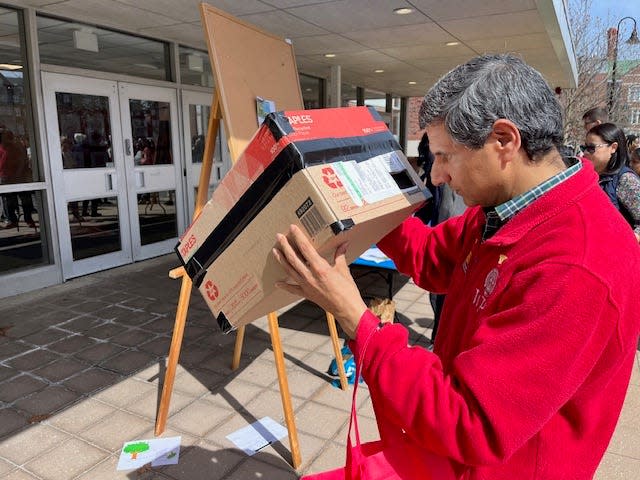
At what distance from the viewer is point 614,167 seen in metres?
3.61

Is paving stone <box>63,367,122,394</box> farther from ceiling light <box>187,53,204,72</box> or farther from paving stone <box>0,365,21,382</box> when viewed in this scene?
ceiling light <box>187,53,204,72</box>

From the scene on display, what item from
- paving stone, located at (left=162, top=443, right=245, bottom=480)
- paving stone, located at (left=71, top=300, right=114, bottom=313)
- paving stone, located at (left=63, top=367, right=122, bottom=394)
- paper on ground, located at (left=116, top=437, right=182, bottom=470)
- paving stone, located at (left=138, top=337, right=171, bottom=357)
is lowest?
paving stone, located at (left=162, top=443, right=245, bottom=480)

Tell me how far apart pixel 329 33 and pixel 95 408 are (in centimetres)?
520

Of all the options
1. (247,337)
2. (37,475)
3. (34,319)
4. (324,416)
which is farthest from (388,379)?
(34,319)

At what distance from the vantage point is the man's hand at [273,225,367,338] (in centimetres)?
104

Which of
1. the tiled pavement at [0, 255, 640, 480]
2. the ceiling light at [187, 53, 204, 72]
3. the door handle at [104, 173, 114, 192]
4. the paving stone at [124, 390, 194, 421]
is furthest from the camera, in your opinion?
the ceiling light at [187, 53, 204, 72]

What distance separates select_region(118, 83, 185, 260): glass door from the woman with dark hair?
520 centimetres

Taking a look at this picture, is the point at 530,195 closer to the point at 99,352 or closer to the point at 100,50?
the point at 99,352

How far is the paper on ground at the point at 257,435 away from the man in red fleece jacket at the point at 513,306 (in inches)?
64.9

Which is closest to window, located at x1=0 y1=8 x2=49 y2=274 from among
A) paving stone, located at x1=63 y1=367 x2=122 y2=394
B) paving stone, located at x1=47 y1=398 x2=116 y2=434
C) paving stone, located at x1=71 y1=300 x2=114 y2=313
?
paving stone, located at x1=71 y1=300 x2=114 y2=313

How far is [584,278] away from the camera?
0.84 metres

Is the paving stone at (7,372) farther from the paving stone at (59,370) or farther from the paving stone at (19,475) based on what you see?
the paving stone at (19,475)

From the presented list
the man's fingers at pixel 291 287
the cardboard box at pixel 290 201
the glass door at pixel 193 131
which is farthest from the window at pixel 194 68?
the man's fingers at pixel 291 287

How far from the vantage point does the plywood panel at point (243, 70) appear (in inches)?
86.1
